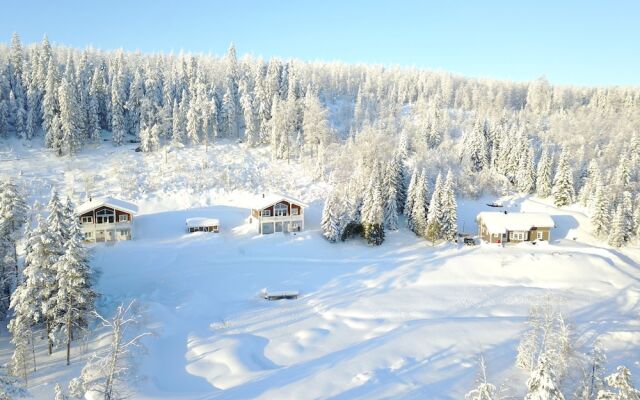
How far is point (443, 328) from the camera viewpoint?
1235 inches

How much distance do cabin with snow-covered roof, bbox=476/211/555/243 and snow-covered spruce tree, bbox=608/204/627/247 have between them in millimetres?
7567

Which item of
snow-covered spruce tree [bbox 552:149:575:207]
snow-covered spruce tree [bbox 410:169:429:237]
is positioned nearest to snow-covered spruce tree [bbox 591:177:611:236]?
snow-covered spruce tree [bbox 552:149:575:207]

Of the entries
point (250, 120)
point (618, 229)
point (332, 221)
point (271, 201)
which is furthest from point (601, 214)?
point (250, 120)

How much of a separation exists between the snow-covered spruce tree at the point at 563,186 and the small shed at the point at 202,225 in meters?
51.4

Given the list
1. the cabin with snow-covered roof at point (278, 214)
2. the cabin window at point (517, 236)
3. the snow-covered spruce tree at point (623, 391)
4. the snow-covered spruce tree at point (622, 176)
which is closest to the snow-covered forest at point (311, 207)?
the snow-covered spruce tree at point (623, 391)

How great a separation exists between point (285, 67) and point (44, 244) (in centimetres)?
7394

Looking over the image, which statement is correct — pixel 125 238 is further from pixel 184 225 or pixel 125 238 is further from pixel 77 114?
pixel 77 114

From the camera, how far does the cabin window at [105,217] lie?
156 feet

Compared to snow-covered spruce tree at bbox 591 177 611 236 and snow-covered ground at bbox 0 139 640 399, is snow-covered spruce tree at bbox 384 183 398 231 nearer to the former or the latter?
snow-covered ground at bbox 0 139 640 399

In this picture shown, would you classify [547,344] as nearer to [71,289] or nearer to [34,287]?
[71,289]

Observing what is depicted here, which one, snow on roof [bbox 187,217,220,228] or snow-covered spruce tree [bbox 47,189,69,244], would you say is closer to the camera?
snow-covered spruce tree [bbox 47,189,69,244]

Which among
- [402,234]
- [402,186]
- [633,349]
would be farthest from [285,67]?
[633,349]

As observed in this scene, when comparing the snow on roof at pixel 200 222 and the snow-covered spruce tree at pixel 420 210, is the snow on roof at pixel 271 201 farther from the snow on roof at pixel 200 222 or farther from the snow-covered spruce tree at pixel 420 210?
the snow-covered spruce tree at pixel 420 210

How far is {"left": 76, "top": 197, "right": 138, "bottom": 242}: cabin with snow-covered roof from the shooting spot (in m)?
47.2
